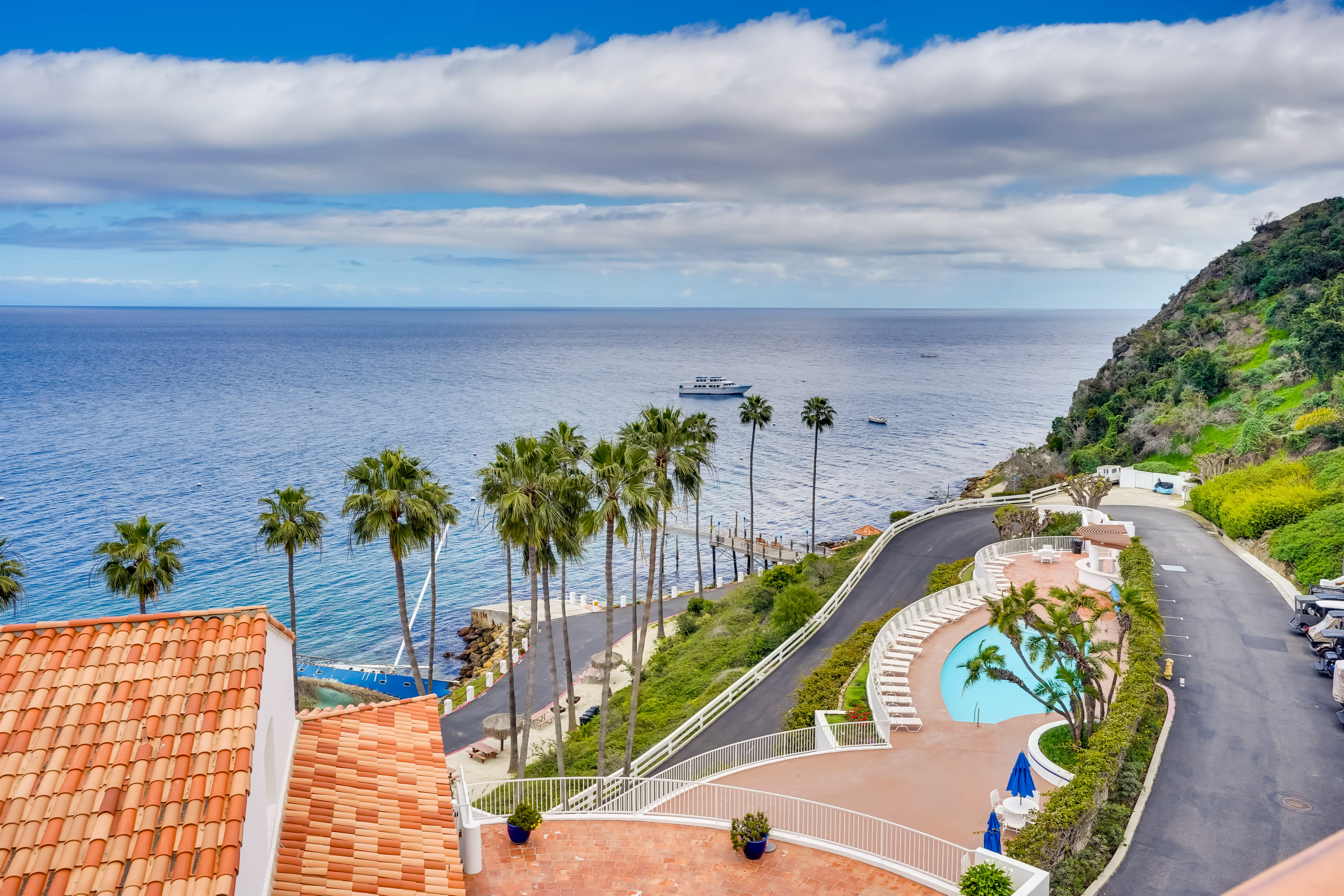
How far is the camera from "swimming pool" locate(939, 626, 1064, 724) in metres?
29.4

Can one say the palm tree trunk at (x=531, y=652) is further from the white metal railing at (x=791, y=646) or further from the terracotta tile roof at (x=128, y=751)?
the terracotta tile roof at (x=128, y=751)

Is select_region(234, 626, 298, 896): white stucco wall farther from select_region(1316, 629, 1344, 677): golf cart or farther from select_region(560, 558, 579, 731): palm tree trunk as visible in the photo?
select_region(1316, 629, 1344, 677): golf cart

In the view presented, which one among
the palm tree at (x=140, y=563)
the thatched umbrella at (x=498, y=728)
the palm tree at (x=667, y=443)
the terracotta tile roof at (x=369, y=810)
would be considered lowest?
the thatched umbrella at (x=498, y=728)

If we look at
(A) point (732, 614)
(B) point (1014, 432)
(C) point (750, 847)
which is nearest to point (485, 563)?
(A) point (732, 614)

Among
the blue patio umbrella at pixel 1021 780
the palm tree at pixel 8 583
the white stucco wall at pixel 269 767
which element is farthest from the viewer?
the palm tree at pixel 8 583

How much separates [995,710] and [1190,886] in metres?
10.8

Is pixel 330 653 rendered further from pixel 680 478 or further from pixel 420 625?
pixel 680 478

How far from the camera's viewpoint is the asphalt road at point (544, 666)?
144 feet

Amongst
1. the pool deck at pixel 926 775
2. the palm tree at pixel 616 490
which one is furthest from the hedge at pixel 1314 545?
the palm tree at pixel 616 490

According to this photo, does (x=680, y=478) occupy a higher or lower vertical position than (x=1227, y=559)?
higher

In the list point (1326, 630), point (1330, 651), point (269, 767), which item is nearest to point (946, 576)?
point (1330, 651)

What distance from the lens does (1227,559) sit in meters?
44.2

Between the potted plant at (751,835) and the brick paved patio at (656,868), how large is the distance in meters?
0.22

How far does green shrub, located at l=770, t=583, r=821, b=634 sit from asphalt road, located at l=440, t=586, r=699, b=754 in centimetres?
1086
